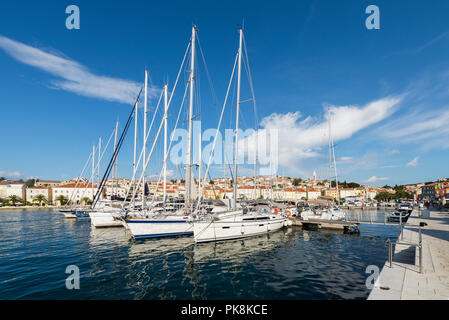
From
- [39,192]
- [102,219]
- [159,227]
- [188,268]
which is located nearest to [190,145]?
[159,227]

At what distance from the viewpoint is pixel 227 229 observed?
19.7m

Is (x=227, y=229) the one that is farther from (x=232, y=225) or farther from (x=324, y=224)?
(x=324, y=224)

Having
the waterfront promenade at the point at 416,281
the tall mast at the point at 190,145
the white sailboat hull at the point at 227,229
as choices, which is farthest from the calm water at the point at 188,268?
the tall mast at the point at 190,145

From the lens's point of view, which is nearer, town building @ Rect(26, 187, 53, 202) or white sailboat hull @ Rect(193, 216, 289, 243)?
white sailboat hull @ Rect(193, 216, 289, 243)

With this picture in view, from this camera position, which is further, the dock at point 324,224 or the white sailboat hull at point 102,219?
the white sailboat hull at point 102,219

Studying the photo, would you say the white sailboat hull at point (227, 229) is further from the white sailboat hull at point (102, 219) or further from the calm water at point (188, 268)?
the white sailboat hull at point (102, 219)

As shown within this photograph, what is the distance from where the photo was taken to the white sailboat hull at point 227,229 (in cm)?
1861

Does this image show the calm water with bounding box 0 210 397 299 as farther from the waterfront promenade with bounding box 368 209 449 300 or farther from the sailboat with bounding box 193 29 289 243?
the waterfront promenade with bounding box 368 209 449 300

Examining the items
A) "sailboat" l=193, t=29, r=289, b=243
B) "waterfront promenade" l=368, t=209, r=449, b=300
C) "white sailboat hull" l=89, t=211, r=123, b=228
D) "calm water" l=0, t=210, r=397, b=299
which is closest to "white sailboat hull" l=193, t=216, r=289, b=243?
"sailboat" l=193, t=29, r=289, b=243

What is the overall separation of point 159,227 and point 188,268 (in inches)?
362

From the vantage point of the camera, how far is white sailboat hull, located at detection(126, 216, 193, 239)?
20.0 metres

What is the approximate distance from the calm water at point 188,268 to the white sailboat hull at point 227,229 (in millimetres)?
729

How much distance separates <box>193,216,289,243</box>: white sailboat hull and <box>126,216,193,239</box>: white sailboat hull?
2.32 metres
